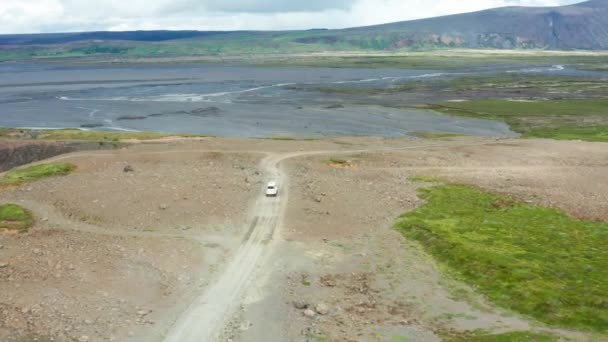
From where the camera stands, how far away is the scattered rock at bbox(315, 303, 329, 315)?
116 feet

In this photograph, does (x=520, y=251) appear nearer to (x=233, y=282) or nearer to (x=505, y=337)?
(x=505, y=337)

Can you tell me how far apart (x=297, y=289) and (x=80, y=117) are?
117 metres

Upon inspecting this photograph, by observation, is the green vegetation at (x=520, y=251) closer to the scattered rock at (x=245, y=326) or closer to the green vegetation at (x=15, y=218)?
the scattered rock at (x=245, y=326)

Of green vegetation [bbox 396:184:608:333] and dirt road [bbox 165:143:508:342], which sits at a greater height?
dirt road [bbox 165:143:508:342]

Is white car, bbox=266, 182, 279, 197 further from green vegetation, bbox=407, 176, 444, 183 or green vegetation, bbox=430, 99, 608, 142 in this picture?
green vegetation, bbox=430, 99, 608, 142

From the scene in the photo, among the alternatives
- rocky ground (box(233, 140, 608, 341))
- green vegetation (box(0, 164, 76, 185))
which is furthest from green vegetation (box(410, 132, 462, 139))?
green vegetation (box(0, 164, 76, 185))

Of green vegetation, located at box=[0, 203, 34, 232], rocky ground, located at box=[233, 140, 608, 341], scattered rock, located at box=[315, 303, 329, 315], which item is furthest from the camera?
green vegetation, located at box=[0, 203, 34, 232]

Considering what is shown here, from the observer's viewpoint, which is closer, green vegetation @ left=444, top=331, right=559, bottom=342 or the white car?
green vegetation @ left=444, top=331, right=559, bottom=342

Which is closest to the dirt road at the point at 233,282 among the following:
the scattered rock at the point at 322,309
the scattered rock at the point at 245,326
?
the scattered rock at the point at 245,326

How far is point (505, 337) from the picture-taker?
32031 millimetres

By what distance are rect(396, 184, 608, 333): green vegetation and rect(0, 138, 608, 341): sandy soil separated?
1896 millimetres

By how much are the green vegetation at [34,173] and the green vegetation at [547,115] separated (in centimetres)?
8060

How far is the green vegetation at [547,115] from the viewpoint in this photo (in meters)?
112

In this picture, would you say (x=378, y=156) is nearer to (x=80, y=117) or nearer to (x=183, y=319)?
(x=183, y=319)
